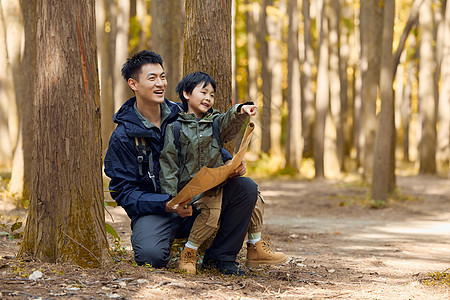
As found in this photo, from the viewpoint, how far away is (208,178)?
4.34 metres

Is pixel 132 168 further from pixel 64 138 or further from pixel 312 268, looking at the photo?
pixel 312 268

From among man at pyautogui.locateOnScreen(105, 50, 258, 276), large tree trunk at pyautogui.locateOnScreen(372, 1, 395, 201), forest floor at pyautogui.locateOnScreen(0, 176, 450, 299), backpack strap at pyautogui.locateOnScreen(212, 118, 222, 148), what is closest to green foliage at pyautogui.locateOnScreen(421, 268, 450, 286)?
forest floor at pyautogui.locateOnScreen(0, 176, 450, 299)

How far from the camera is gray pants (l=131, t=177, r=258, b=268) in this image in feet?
15.0

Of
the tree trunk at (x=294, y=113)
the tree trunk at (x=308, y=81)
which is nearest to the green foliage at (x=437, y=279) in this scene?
the tree trunk at (x=294, y=113)

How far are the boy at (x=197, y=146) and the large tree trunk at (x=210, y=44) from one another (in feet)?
2.30

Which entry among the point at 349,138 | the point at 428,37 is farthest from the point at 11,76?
the point at 349,138

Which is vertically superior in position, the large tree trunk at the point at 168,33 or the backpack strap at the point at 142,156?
the large tree trunk at the point at 168,33

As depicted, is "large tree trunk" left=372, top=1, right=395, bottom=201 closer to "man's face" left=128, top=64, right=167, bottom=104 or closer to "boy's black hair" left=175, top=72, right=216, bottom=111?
"boy's black hair" left=175, top=72, right=216, bottom=111

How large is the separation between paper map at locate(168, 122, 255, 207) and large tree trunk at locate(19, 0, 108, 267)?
2.25 ft

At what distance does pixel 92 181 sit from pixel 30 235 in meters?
0.63

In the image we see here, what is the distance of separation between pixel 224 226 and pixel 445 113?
16.4 meters

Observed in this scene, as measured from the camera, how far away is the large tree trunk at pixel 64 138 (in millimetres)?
4113

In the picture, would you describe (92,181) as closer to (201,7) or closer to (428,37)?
(201,7)

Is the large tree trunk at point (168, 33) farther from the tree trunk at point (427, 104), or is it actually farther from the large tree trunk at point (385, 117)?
the tree trunk at point (427, 104)
